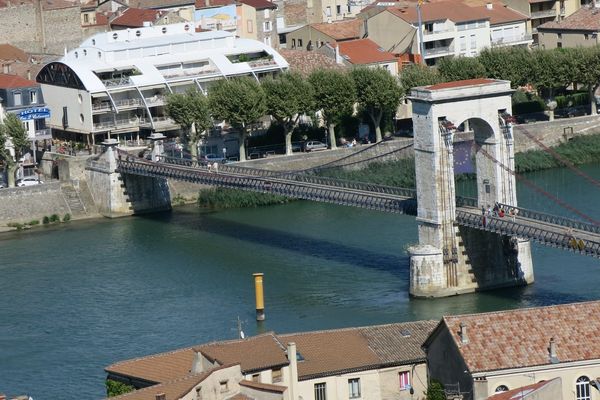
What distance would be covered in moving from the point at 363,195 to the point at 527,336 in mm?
20417

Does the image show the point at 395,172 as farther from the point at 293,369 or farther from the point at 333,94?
the point at 293,369

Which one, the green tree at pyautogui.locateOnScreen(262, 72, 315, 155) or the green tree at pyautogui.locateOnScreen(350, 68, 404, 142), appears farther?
the green tree at pyautogui.locateOnScreen(350, 68, 404, 142)

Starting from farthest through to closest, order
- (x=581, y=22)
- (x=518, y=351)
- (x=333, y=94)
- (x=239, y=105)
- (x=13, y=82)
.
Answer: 1. (x=581, y=22)
2. (x=13, y=82)
3. (x=333, y=94)
4. (x=239, y=105)
5. (x=518, y=351)

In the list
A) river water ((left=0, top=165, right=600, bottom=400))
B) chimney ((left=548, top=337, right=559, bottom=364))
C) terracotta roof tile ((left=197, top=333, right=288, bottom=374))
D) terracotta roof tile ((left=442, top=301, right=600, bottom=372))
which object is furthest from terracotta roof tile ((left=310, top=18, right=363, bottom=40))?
chimney ((left=548, top=337, right=559, bottom=364))

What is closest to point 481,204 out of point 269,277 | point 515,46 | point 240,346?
point 269,277

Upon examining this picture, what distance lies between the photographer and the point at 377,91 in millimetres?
80312

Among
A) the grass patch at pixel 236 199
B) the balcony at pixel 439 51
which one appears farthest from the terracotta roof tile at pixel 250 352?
the balcony at pixel 439 51

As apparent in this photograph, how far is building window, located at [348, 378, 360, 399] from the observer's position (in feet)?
150

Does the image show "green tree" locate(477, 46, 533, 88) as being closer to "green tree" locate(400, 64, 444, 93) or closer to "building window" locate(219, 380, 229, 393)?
"green tree" locate(400, 64, 444, 93)

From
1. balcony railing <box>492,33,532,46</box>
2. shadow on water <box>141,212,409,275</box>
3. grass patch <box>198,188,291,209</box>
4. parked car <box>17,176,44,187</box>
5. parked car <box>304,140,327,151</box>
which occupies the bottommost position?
shadow on water <box>141,212,409,275</box>

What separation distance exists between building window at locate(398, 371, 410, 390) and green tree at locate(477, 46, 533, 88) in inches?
1490

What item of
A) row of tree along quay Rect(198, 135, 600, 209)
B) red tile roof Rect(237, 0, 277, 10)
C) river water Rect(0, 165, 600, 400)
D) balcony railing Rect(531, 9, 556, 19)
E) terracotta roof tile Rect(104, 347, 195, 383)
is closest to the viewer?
terracotta roof tile Rect(104, 347, 195, 383)

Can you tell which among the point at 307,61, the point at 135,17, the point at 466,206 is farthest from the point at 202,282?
the point at 135,17

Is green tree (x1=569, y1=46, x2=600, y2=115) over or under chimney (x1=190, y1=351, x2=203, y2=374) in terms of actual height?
over
